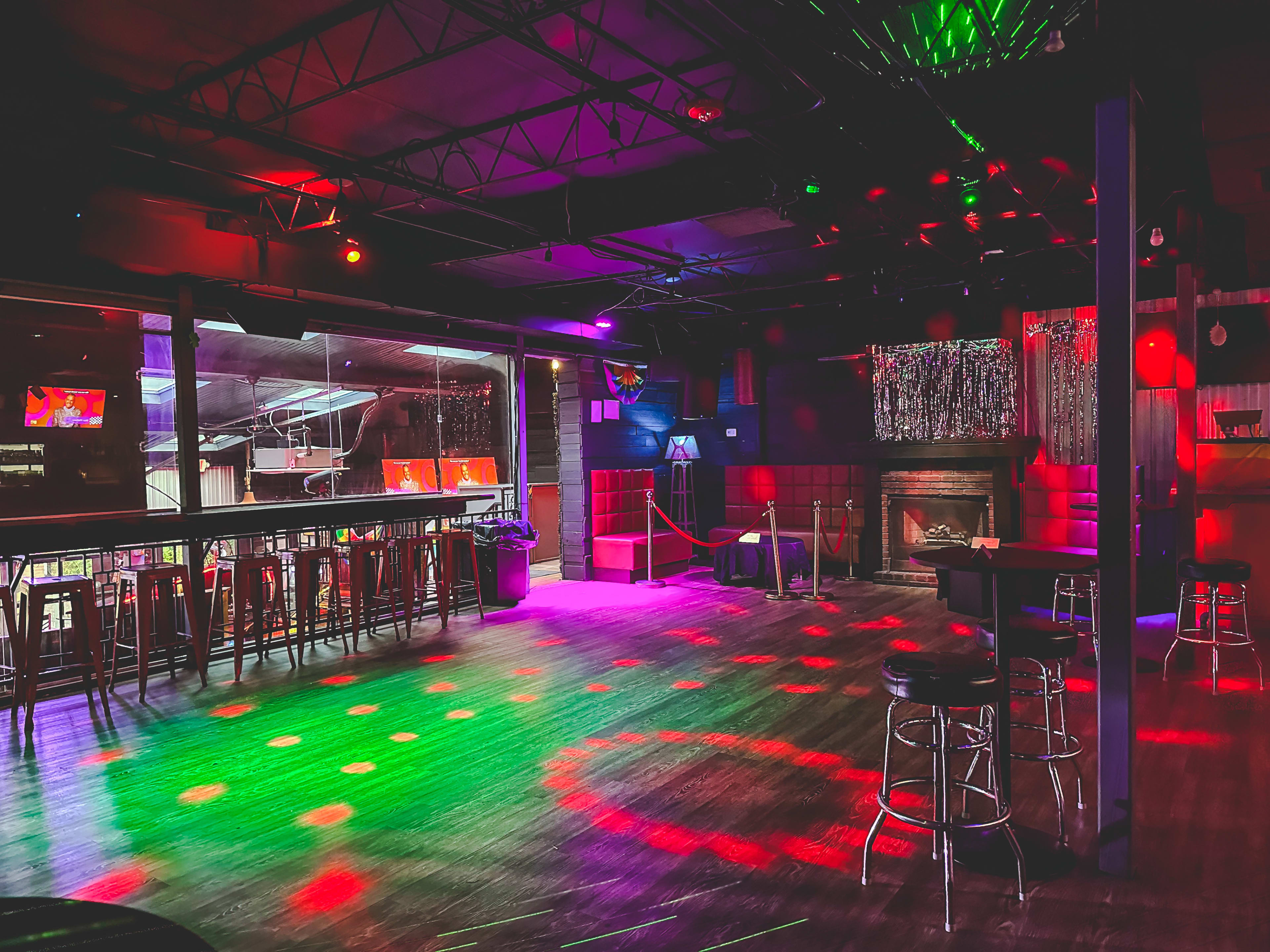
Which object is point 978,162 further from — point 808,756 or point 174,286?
point 174,286

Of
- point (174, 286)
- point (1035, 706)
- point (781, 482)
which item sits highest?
point (174, 286)

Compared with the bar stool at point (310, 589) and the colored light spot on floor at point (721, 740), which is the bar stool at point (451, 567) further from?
the colored light spot on floor at point (721, 740)

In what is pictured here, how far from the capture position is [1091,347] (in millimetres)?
8422

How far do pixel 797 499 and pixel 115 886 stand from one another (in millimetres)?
8787

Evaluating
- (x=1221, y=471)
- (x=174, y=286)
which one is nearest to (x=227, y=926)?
(x=174, y=286)

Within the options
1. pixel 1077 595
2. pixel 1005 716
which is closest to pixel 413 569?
pixel 1005 716

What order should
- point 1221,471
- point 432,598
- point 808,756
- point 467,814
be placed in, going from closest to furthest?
point 467,814 < point 808,756 < point 1221,471 < point 432,598

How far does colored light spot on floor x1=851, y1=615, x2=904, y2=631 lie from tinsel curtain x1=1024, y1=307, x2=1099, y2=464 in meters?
3.01

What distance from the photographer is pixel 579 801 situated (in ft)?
11.4

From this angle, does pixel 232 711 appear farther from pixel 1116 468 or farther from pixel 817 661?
pixel 1116 468

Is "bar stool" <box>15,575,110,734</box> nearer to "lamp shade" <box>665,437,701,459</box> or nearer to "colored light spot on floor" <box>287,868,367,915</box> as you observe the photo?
"colored light spot on floor" <box>287,868,367,915</box>

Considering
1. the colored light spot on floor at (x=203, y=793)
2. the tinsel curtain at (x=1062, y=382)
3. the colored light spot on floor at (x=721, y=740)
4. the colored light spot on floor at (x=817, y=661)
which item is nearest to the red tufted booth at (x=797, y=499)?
the tinsel curtain at (x=1062, y=382)

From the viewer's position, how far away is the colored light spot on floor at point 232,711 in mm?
4805

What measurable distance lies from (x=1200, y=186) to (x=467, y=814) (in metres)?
6.02
